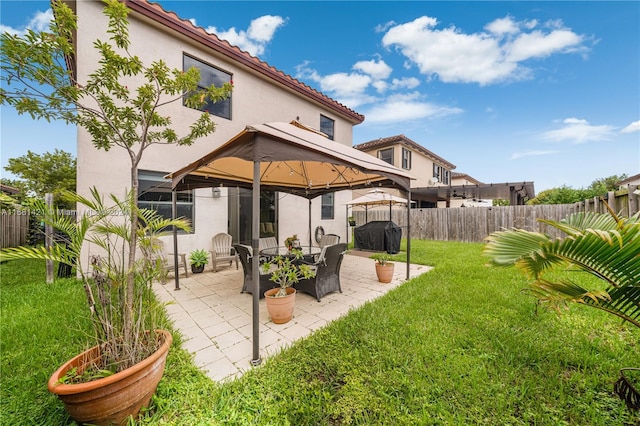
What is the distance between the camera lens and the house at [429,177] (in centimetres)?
1254

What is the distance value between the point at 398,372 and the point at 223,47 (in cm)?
826

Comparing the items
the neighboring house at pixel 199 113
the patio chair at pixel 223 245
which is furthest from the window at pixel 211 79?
the patio chair at pixel 223 245

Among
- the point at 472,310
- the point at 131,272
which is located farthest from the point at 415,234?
the point at 131,272

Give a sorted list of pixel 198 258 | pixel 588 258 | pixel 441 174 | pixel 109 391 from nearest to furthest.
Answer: pixel 588 258, pixel 109 391, pixel 198 258, pixel 441 174

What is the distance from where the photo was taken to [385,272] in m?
5.23

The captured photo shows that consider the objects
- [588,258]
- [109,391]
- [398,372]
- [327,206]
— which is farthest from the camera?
[327,206]

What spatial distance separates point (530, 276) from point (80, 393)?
3.16m

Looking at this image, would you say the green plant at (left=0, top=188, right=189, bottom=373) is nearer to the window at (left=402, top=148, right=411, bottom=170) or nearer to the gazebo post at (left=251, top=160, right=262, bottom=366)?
the gazebo post at (left=251, top=160, right=262, bottom=366)

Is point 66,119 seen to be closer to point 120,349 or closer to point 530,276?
point 120,349

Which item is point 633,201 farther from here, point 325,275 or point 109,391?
point 109,391

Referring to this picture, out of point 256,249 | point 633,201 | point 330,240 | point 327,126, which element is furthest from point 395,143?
point 256,249

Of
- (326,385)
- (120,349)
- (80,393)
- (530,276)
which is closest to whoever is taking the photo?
(80,393)

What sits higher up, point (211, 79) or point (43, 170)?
point (211, 79)

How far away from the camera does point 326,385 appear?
86.7 inches
